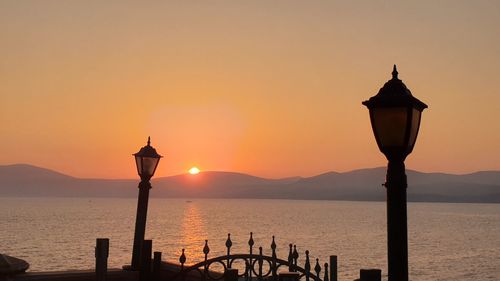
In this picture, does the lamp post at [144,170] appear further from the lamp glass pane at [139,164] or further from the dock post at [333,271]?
the dock post at [333,271]

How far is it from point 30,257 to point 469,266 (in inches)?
2131

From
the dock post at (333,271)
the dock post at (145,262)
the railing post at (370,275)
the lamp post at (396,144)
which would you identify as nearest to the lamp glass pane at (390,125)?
the lamp post at (396,144)

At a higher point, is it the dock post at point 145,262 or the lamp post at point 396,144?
the lamp post at point 396,144

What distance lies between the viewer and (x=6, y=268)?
Answer: 12.2 m

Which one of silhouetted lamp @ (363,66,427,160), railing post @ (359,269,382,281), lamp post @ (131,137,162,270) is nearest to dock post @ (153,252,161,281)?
lamp post @ (131,137,162,270)

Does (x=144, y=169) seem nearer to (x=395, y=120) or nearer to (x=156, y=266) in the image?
(x=156, y=266)

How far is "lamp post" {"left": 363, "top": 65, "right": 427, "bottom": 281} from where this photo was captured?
21.0ft

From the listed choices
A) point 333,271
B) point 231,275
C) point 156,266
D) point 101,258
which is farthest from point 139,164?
point 231,275

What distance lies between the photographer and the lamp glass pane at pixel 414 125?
652cm

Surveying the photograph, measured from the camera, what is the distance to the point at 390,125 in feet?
A: 21.4

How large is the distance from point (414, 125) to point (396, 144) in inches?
11.5

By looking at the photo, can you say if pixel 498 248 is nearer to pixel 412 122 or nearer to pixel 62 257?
pixel 62 257

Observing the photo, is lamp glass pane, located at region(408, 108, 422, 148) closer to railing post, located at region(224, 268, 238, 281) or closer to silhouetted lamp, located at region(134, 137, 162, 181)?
railing post, located at region(224, 268, 238, 281)

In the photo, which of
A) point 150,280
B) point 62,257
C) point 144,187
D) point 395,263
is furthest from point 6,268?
point 62,257
